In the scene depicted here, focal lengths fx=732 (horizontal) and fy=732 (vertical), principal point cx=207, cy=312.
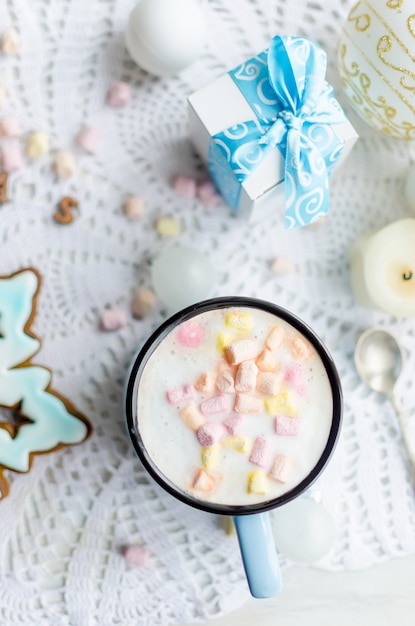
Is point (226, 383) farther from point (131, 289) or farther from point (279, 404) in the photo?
point (131, 289)

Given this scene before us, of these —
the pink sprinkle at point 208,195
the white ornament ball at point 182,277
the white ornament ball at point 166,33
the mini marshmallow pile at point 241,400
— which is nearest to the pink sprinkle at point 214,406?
the mini marshmallow pile at point 241,400

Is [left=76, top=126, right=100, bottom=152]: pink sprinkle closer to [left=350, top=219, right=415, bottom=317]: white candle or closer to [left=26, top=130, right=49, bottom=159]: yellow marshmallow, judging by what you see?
[left=26, top=130, right=49, bottom=159]: yellow marshmallow

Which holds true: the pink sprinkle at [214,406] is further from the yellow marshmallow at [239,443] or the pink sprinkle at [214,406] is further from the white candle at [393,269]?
the white candle at [393,269]

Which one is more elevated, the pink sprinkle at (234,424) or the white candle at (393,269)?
the white candle at (393,269)

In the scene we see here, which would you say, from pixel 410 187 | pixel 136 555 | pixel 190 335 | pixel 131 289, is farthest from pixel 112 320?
pixel 410 187

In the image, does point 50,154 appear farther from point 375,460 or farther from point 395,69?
point 375,460

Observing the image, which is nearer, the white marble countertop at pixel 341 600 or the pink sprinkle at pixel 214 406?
the pink sprinkle at pixel 214 406

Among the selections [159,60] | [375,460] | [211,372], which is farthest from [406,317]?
[159,60]
